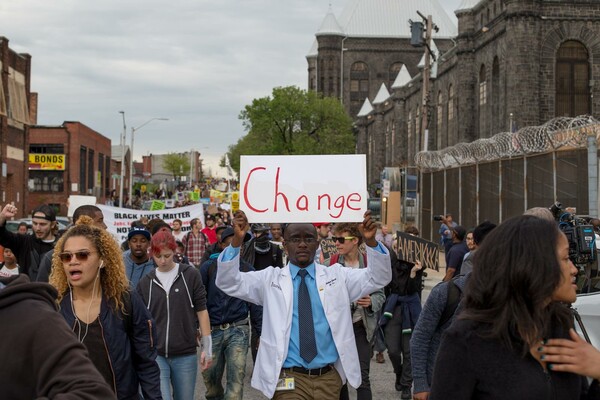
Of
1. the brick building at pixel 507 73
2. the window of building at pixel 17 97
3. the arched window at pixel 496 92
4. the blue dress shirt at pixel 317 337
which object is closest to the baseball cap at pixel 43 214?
the blue dress shirt at pixel 317 337

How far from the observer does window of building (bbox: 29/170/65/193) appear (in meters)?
63.1

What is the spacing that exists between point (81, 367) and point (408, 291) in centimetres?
789

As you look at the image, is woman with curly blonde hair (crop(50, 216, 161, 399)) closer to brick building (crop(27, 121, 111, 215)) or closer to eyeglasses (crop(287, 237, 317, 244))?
eyeglasses (crop(287, 237, 317, 244))

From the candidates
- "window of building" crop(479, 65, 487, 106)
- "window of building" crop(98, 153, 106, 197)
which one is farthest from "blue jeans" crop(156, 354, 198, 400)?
"window of building" crop(98, 153, 106, 197)

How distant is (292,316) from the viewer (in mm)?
5938

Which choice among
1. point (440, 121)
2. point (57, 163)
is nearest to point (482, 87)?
point (440, 121)

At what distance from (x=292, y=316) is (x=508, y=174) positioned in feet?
63.4

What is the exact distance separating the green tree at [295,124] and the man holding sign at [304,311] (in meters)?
76.4

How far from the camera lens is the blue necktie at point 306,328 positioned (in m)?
5.86

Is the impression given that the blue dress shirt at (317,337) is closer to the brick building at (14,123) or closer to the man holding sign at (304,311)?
the man holding sign at (304,311)

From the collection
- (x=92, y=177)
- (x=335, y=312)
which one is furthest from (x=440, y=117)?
(x=335, y=312)

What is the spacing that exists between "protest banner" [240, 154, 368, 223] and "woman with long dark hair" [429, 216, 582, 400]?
3819 millimetres

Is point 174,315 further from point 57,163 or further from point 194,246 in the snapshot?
point 57,163

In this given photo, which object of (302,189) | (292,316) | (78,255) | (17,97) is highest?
(17,97)
